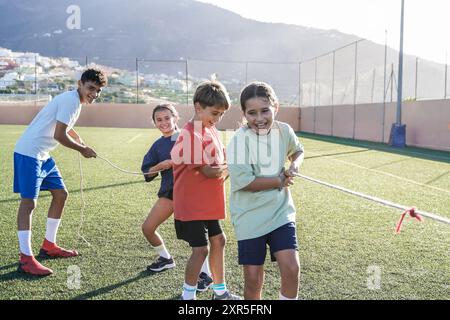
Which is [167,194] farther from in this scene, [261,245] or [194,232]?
[261,245]

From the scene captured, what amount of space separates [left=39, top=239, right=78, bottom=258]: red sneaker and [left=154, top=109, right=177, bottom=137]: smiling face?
1517 mm

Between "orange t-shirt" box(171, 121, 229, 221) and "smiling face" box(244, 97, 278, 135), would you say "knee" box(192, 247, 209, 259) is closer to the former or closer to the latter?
"orange t-shirt" box(171, 121, 229, 221)

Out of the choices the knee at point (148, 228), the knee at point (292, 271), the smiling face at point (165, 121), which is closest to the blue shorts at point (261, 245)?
the knee at point (292, 271)

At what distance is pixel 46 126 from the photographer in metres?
4.56

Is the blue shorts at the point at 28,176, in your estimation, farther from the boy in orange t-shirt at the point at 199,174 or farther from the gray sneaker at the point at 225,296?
the gray sneaker at the point at 225,296

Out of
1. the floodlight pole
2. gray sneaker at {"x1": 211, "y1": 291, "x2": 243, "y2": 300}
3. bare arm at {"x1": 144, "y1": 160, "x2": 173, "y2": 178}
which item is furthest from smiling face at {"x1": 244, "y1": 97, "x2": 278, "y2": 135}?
the floodlight pole


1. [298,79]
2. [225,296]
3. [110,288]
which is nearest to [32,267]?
[110,288]

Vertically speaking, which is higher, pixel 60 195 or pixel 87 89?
pixel 87 89

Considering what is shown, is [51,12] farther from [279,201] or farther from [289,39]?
[279,201]

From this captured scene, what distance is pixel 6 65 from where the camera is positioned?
144 ft

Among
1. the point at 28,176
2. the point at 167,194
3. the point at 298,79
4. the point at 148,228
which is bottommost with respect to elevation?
the point at 148,228

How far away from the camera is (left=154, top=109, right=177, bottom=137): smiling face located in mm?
4277

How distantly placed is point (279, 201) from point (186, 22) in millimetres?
171083

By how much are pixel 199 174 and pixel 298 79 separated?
121 feet
